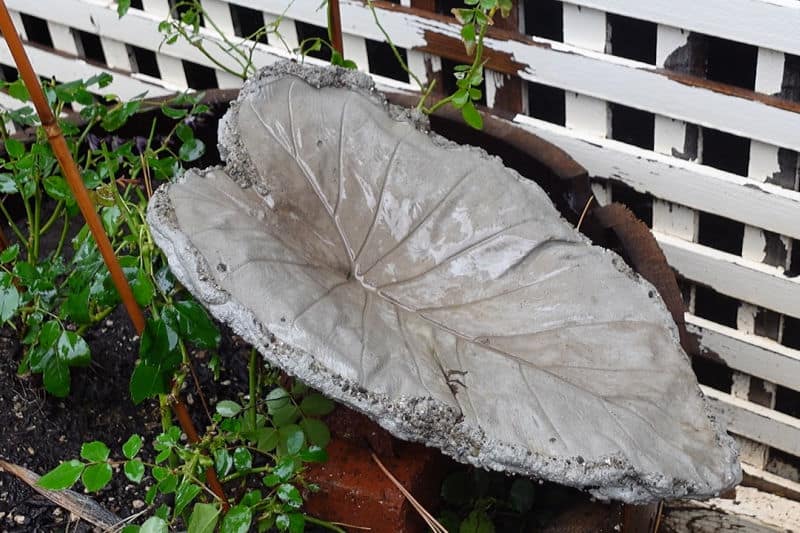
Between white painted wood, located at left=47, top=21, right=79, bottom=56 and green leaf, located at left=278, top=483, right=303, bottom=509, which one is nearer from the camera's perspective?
green leaf, located at left=278, top=483, right=303, bottom=509

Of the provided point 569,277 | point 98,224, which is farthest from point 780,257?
point 98,224

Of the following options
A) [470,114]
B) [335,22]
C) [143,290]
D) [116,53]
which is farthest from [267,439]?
[116,53]

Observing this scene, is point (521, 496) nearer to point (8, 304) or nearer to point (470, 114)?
point (470, 114)

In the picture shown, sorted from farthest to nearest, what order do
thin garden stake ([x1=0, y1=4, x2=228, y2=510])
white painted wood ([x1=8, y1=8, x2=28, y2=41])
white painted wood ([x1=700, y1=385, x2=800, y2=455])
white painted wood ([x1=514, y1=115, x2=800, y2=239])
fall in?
white painted wood ([x1=8, y1=8, x2=28, y2=41])
white painted wood ([x1=700, y1=385, x2=800, y2=455])
white painted wood ([x1=514, y1=115, x2=800, y2=239])
thin garden stake ([x1=0, y1=4, x2=228, y2=510])

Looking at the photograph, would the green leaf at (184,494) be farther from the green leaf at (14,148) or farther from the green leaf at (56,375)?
the green leaf at (14,148)

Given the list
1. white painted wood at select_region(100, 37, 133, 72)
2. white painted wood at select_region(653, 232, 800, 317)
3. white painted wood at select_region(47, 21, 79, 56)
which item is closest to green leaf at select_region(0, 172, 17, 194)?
white painted wood at select_region(100, 37, 133, 72)

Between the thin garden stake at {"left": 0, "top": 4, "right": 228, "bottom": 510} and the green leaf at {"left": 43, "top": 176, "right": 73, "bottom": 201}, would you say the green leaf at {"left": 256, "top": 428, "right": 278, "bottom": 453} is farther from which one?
the green leaf at {"left": 43, "top": 176, "right": 73, "bottom": 201}

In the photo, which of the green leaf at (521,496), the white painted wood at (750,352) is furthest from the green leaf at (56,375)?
the white painted wood at (750,352)
